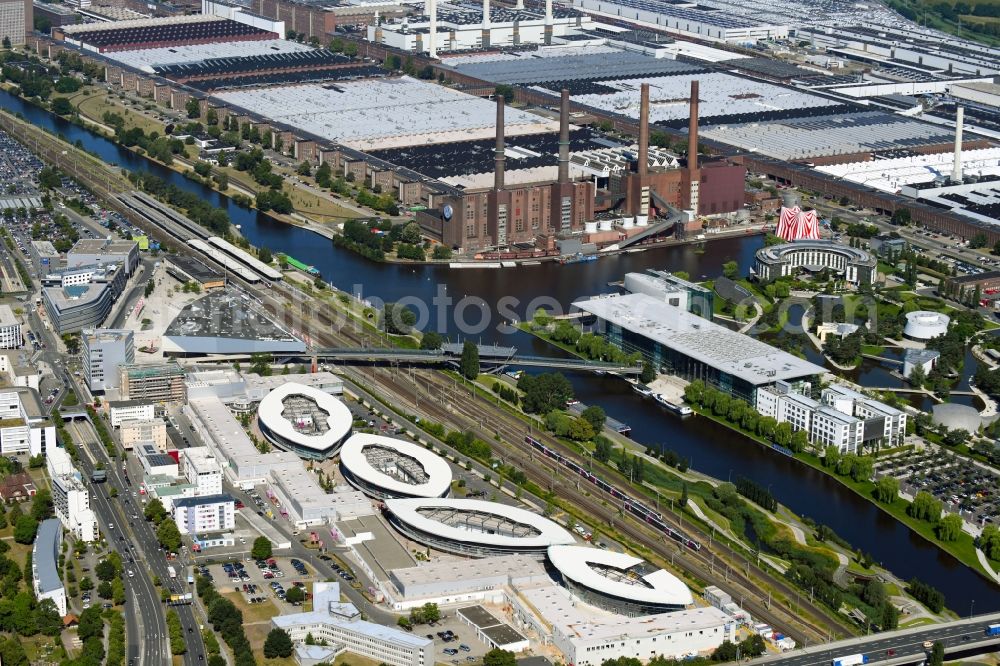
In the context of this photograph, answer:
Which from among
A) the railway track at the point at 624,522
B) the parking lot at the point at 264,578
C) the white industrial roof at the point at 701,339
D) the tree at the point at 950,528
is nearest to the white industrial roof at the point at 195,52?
the white industrial roof at the point at 701,339

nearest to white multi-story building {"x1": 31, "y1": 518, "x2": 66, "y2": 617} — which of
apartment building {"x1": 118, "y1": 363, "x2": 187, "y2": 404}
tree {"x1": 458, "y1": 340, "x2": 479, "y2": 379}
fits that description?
apartment building {"x1": 118, "y1": 363, "x2": 187, "y2": 404}

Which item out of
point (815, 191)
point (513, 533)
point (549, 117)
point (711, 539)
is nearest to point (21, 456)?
point (513, 533)

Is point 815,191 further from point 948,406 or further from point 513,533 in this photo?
point 513,533

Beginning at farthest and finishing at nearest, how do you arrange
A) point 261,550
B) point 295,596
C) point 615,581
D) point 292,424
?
point 292,424, point 261,550, point 615,581, point 295,596

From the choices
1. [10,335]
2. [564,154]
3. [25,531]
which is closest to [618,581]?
[25,531]

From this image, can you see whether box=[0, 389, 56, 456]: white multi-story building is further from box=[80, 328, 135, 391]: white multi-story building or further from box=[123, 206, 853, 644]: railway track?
box=[123, 206, 853, 644]: railway track

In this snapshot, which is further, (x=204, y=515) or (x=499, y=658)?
(x=204, y=515)

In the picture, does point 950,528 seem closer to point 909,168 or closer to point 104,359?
point 104,359
